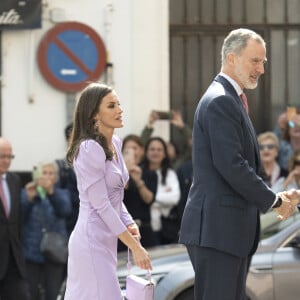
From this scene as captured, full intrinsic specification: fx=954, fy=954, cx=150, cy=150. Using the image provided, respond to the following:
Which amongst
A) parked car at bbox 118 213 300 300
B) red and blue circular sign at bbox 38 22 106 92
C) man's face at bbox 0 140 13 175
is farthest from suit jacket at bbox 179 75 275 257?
red and blue circular sign at bbox 38 22 106 92

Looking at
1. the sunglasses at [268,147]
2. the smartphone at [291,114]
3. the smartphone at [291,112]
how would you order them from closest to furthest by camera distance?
1. the sunglasses at [268,147]
2. the smartphone at [291,114]
3. the smartphone at [291,112]

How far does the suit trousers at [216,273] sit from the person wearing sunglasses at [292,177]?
446 cm

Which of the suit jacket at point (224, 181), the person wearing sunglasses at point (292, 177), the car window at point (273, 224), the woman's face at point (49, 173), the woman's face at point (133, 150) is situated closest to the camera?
the suit jacket at point (224, 181)

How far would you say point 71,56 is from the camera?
1159 centimetres

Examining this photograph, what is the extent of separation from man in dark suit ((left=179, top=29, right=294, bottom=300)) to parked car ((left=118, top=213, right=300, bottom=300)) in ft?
7.89

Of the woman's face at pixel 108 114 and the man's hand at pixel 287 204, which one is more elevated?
the woman's face at pixel 108 114

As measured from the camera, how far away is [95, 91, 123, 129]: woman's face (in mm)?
5680

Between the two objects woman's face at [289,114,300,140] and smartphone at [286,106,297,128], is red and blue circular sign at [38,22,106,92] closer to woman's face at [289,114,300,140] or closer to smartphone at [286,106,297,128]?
smartphone at [286,106,297,128]

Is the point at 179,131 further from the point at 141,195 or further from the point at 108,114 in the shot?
the point at 108,114

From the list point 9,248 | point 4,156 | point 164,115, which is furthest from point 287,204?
point 164,115

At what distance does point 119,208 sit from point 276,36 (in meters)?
7.24

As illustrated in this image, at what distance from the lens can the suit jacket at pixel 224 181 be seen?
5336 millimetres

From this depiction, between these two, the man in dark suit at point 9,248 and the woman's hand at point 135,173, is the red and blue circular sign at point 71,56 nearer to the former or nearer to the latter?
the woman's hand at point 135,173

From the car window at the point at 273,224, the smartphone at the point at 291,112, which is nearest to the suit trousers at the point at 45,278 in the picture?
the car window at the point at 273,224
